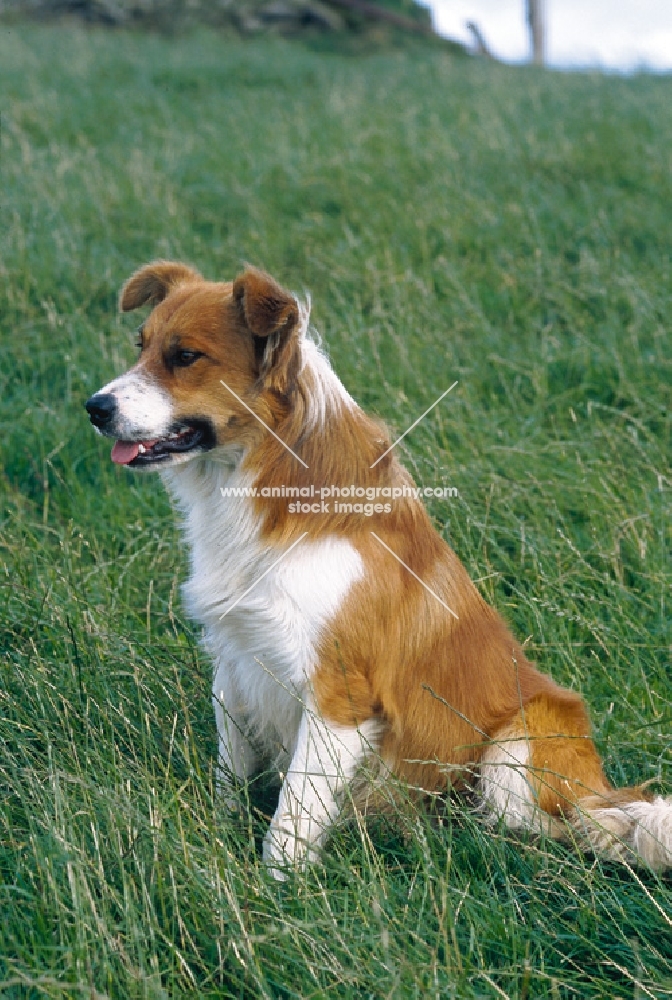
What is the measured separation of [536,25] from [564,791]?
46.5 feet

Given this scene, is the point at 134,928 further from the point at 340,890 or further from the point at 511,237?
the point at 511,237

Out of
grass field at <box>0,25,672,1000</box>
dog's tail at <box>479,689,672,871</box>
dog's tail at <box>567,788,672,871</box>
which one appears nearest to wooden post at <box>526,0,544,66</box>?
grass field at <box>0,25,672,1000</box>

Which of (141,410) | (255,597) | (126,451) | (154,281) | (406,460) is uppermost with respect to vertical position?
(154,281)

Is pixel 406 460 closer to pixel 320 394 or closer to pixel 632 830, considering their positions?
pixel 320 394

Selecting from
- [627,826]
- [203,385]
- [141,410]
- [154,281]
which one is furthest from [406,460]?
[627,826]

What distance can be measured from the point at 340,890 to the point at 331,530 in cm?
91

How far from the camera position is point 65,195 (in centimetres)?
675

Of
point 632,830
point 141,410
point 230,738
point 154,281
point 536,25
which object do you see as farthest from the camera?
point 536,25

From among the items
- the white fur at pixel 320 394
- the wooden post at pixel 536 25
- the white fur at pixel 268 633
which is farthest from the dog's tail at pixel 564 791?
the wooden post at pixel 536 25

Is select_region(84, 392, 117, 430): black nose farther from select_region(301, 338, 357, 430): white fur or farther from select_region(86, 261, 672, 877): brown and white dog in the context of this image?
select_region(301, 338, 357, 430): white fur

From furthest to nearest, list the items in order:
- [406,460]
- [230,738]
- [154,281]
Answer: [406,460] → [154,281] → [230,738]

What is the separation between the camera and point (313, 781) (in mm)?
2641

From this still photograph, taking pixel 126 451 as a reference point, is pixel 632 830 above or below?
below

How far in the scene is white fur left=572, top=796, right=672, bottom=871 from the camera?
247 centimetres
